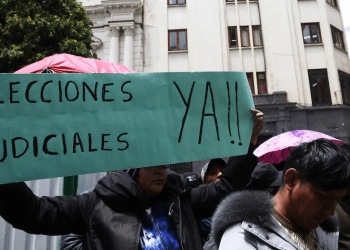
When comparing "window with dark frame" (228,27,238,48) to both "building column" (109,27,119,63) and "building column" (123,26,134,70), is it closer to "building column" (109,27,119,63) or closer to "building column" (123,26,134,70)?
"building column" (123,26,134,70)

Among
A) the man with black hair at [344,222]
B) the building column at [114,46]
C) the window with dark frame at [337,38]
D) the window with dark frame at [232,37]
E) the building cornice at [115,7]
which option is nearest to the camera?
the man with black hair at [344,222]

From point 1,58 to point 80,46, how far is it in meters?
2.20

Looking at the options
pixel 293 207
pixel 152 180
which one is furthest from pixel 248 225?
pixel 152 180

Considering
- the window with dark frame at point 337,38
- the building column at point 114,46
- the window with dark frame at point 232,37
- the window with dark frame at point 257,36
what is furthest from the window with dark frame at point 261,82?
the building column at point 114,46

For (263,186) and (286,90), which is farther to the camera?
(286,90)

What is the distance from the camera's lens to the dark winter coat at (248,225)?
3.69 feet

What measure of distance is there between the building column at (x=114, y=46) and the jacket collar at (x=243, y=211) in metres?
13.2

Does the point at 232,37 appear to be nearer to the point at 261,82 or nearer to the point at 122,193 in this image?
the point at 261,82

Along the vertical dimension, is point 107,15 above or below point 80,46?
above

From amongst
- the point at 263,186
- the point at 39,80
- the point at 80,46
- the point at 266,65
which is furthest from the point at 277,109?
the point at 39,80

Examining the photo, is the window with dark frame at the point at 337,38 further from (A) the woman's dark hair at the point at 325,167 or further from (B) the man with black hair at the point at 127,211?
(B) the man with black hair at the point at 127,211

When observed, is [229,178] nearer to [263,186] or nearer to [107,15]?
[263,186]

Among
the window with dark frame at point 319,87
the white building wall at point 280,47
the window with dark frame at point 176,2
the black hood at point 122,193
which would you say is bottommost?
the black hood at point 122,193

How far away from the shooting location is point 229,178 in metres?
1.69
